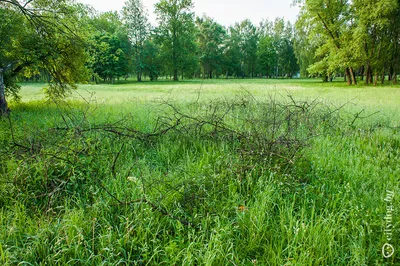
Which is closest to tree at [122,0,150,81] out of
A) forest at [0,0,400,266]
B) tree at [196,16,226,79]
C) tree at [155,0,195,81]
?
tree at [155,0,195,81]

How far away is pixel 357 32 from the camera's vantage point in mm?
21969

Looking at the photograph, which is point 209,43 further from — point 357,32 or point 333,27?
point 357,32

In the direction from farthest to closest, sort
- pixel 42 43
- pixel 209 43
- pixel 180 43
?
pixel 209 43, pixel 180 43, pixel 42 43

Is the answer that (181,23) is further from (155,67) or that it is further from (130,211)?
(130,211)

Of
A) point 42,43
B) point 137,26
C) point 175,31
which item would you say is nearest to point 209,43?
point 175,31

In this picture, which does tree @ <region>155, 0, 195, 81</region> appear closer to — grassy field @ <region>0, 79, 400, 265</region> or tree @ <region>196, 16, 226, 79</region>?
tree @ <region>196, 16, 226, 79</region>

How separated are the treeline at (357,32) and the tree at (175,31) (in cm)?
2825

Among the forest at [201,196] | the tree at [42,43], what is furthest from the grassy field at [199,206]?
the tree at [42,43]

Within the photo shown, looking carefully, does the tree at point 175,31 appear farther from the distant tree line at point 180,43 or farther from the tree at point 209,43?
the tree at point 209,43

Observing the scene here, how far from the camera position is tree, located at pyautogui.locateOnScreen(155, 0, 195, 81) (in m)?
49.5

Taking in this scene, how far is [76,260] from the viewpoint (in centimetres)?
165

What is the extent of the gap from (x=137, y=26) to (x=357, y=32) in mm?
44316

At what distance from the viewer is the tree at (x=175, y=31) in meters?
49.5

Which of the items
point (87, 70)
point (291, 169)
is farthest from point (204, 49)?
point (291, 169)
